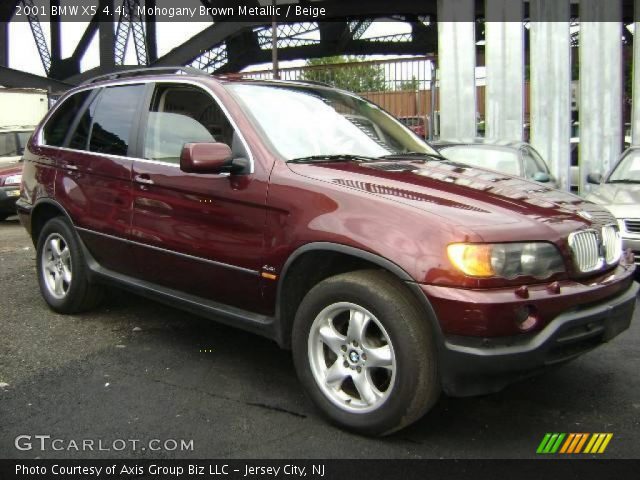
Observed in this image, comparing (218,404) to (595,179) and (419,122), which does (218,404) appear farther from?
(419,122)

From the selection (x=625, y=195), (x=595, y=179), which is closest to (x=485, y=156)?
(x=595, y=179)

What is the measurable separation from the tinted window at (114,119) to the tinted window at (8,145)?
937 centimetres

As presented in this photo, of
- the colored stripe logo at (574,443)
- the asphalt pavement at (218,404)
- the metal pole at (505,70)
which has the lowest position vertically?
the colored stripe logo at (574,443)

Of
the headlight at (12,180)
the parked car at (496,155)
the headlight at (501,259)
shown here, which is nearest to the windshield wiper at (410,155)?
the headlight at (501,259)

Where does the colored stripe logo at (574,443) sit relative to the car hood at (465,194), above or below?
below

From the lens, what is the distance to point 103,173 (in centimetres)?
447

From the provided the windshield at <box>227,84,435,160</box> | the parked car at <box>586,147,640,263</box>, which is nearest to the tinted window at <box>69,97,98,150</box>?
the windshield at <box>227,84,435,160</box>

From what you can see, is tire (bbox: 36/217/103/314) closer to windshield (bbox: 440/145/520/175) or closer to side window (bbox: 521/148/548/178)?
windshield (bbox: 440/145/520/175)

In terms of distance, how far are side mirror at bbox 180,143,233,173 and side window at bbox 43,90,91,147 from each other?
2.06 m

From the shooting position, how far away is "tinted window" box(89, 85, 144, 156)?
4457 mm

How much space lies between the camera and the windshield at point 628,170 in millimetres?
7539

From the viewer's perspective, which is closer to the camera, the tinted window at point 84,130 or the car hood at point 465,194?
the car hood at point 465,194

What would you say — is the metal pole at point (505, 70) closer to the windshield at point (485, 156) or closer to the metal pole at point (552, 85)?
the metal pole at point (552, 85)
